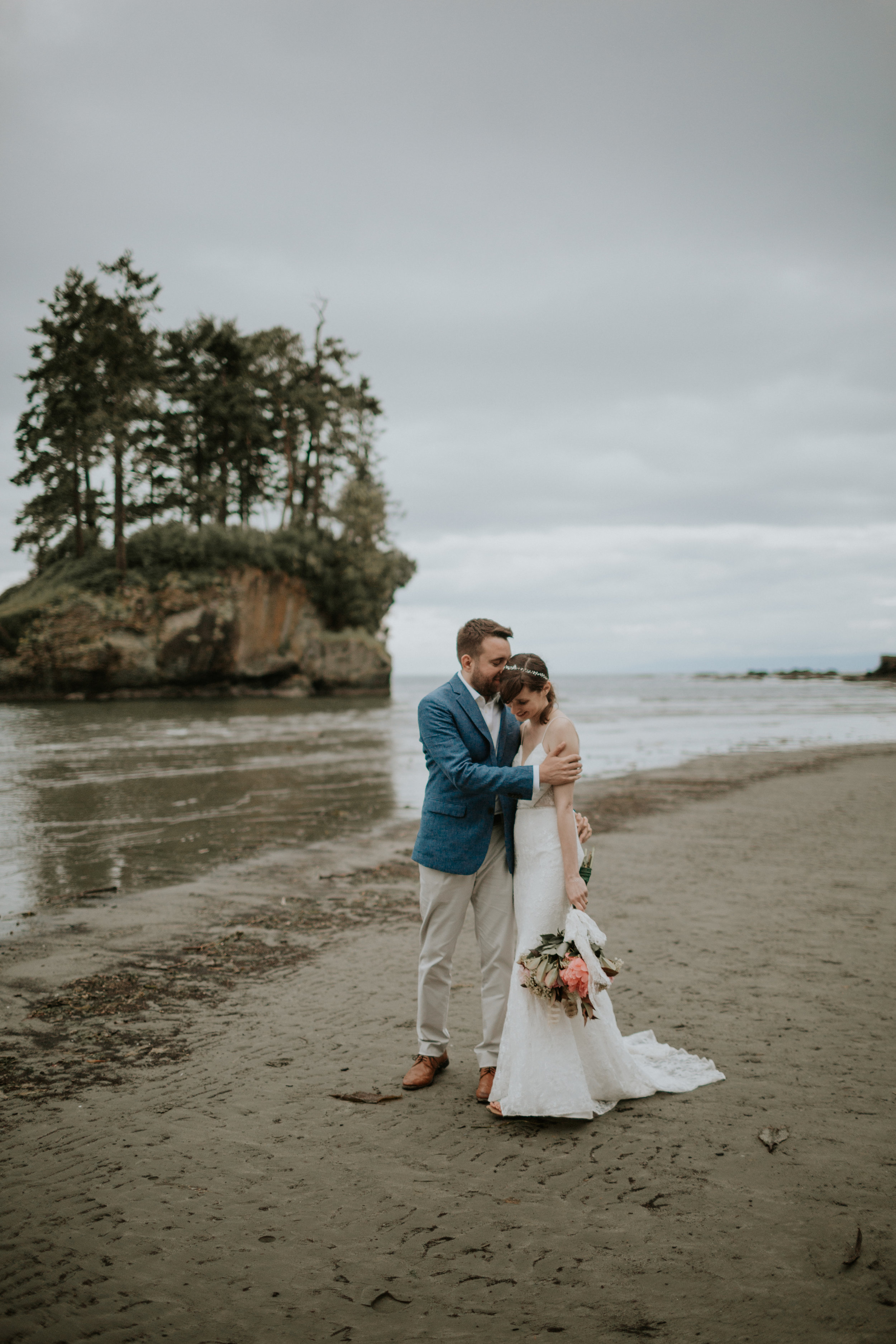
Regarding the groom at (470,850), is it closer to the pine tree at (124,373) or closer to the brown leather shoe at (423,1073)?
the brown leather shoe at (423,1073)

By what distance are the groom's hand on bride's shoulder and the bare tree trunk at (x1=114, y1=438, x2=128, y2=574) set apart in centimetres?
4237

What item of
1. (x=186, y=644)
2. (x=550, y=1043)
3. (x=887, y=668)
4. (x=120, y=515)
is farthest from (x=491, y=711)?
(x=887, y=668)

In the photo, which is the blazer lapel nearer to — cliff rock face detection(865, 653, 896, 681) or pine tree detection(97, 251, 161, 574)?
pine tree detection(97, 251, 161, 574)

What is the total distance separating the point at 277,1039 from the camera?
475cm

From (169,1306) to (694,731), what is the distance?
28719 mm

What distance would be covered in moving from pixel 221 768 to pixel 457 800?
14.8 m

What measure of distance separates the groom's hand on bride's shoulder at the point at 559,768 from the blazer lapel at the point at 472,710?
1.31ft

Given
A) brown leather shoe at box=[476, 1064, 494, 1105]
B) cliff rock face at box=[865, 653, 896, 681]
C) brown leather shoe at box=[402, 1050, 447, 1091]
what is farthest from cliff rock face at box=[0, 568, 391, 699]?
cliff rock face at box=[865, 653, 896, 681]

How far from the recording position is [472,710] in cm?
408

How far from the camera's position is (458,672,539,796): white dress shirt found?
4.13m

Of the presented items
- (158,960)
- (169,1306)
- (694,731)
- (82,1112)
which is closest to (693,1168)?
(169,1306)

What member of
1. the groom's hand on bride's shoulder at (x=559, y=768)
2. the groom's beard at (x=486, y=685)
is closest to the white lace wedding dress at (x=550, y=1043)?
the groom's hand on bride's shoulder at (x=559, y=768)

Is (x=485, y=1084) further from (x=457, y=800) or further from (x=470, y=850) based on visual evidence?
(x=457, y=800)

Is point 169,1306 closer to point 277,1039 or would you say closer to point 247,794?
point 277,1039
